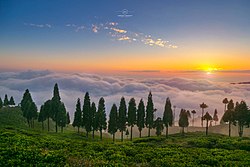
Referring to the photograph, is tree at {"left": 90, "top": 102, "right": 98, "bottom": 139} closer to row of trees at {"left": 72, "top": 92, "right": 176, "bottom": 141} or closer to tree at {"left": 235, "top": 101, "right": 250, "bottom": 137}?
row of trees at {"left": 72, "top": 92, "right": 176, "bottom": 141}

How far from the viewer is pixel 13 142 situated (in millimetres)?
33188

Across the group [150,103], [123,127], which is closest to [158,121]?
[150,103]

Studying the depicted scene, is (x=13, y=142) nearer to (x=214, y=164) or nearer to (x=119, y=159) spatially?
(x=119, y=159)

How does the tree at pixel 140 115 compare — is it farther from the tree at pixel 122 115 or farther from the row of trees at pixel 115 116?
the tree at pixel 122 115

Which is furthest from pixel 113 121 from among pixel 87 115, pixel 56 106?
pixel 56 106

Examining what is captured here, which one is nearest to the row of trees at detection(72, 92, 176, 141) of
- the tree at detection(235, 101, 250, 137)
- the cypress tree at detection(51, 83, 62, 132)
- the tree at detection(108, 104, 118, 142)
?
the tree at detection(108, 104, 118, 142)

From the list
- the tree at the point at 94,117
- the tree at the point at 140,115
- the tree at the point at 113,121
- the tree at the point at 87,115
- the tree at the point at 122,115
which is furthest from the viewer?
the tree at the point at 140,115

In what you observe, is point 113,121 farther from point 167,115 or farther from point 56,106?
point 56,106

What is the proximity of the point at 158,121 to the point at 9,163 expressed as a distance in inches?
3165

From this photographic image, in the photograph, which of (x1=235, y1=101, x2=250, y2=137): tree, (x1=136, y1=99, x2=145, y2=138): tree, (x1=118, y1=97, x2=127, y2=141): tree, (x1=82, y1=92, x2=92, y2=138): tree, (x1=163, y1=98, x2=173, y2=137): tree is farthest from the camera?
(x1=163, y1=98, x2=173, y2=137): tree

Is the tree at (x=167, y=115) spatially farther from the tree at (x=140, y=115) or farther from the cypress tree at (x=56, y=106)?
the cypress tree at (x=56, y=106)

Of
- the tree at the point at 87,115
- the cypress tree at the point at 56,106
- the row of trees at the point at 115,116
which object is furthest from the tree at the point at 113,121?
the cypress tree at the point at 56,106

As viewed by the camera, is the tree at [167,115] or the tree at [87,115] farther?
the tree at [167,115]

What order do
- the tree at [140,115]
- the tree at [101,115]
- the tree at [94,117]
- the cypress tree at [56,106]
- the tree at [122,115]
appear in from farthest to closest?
the cypress tree at [56,106] → the tree at [140,115] → the tree at [122,115] → the tree at [94,117] → the tree at [101,115]
